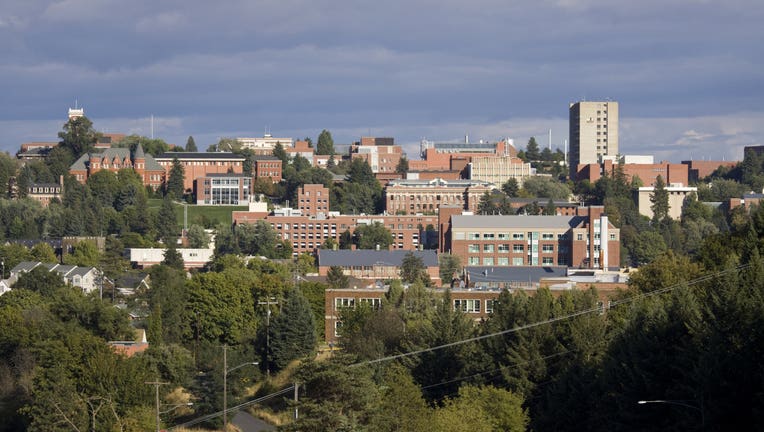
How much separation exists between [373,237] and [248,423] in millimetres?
90420

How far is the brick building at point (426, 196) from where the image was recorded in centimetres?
18388

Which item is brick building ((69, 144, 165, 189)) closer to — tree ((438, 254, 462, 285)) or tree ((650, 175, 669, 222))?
tree ((438, 254, 462, 285))

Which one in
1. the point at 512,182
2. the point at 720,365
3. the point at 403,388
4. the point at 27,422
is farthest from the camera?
the point at 512,182

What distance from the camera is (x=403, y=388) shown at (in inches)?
2290

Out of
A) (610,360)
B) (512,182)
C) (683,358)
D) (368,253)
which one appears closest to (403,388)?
(610,360)

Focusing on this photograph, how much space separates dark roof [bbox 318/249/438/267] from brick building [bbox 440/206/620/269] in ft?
28.2

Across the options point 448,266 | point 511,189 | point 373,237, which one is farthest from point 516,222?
point 511,189

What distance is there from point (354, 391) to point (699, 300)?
14078 millimetres

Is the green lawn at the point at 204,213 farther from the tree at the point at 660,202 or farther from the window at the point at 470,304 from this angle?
the window at the point at 470,304

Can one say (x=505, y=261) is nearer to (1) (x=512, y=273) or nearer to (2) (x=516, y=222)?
(2) (x=516, y=222)

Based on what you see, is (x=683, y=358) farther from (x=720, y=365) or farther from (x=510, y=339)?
(x=510, y=339)

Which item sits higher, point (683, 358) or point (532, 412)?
point (683, 358)

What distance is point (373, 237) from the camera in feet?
524

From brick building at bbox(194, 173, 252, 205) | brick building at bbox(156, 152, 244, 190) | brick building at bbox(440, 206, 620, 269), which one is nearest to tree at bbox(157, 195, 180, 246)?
brick building at bbox(194, 173, 252, 205)
